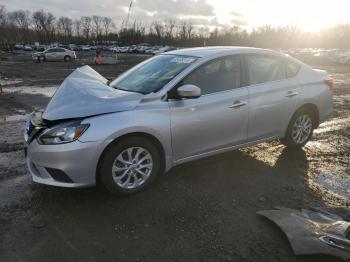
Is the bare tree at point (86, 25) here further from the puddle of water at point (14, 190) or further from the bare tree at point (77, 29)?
the puddle of water at point (14, 190)

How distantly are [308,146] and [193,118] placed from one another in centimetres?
289

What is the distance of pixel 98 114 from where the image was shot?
4098 mm

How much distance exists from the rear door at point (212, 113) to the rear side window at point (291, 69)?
1079mm

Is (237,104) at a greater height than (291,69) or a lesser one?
lesser

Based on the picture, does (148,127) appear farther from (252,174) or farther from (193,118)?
(252,174)

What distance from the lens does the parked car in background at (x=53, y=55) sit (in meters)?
37.0

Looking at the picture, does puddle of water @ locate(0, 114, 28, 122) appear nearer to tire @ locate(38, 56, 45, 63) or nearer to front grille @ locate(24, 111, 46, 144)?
front grille @ locate(24, 111, 46, 144)

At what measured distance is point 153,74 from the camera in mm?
5066

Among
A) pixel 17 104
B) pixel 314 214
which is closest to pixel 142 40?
pixel 17 104

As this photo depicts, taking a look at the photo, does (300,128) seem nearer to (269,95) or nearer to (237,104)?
(269,95)

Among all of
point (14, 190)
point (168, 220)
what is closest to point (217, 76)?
point (168, 220)

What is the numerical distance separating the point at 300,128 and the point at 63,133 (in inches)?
154

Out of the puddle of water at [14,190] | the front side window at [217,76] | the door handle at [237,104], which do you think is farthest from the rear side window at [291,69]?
the puddle of water at [14,190]

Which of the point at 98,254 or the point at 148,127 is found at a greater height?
the point at 148,127
